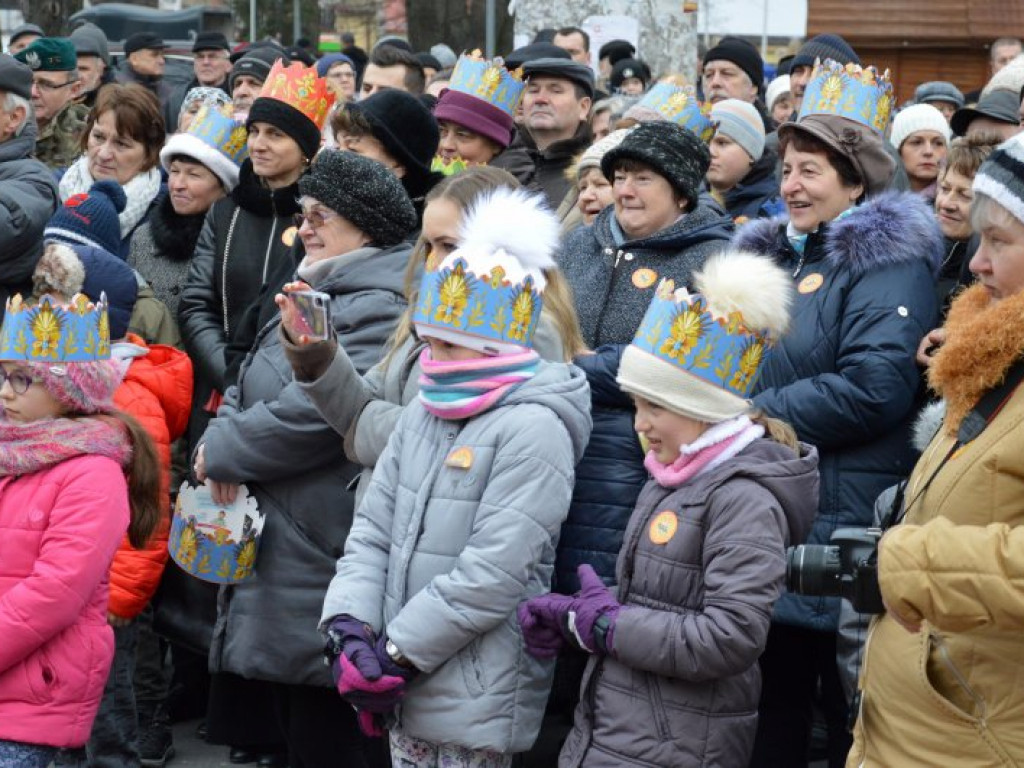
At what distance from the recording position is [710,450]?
425 cm

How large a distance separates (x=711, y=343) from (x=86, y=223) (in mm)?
3300

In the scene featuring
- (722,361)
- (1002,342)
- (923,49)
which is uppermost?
(1002,342)

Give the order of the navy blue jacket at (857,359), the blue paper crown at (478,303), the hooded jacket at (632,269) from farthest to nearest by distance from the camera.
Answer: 1. the hooded jacket at (632,269)
2. the navy blue jacket at (857,359)
3. the blue paper crown at (478,303)

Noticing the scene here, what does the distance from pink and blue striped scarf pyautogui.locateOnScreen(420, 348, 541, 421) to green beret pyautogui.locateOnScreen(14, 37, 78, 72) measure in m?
5.54

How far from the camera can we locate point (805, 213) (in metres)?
5.11

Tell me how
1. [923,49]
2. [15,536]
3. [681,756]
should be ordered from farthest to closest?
[923,49], [15,536], [681,756]

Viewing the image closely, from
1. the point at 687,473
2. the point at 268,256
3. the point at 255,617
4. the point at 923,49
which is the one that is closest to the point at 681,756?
the point at 687,473

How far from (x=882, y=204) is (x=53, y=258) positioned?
10.2 feet

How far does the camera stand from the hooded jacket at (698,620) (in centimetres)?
402

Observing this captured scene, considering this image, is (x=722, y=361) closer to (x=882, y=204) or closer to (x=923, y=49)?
(x=882, y=204)

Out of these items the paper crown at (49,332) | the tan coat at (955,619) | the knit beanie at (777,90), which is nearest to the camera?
the tan coat at (955,619)

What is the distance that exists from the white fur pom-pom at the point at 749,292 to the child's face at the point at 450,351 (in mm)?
653

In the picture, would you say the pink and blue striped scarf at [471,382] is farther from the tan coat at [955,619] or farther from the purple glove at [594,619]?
the tan coat at [955,619]

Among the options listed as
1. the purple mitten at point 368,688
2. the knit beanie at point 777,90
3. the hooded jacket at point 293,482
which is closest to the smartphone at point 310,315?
the hooded jacket at point 293,482
